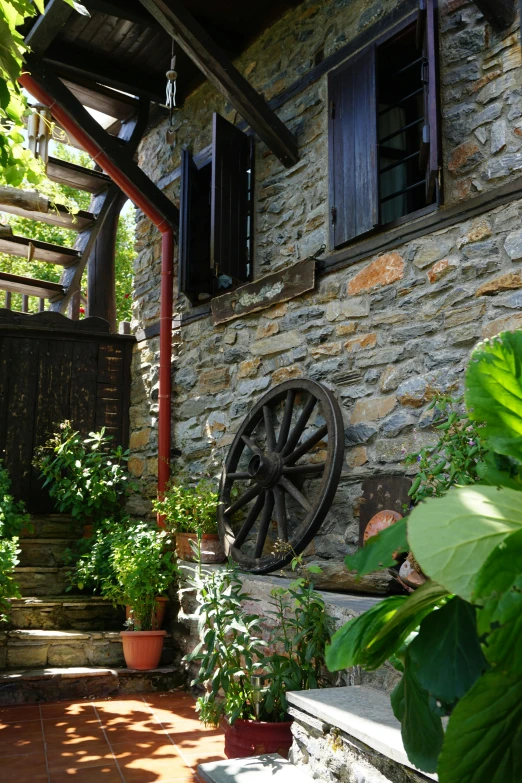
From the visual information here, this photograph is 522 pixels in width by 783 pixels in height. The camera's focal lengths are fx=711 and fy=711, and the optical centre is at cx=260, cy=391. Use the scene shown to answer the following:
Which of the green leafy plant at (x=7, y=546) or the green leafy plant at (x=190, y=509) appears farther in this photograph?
the green leafy plant at (x=190, y=509)

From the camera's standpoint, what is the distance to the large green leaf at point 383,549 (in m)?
0.62

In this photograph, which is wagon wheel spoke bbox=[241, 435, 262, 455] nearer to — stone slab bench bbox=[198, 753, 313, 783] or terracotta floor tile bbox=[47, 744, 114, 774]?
terracotta floor tile bbox=[47, 744, 114, 774]

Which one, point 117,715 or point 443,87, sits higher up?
point 443,87

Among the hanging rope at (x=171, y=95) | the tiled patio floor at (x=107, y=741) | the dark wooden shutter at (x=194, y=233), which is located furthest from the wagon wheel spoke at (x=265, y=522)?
the hanging rope at (x=171, y=95)

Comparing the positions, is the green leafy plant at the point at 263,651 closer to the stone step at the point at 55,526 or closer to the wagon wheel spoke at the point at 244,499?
the wagon wheel spoke at the point at 244,499

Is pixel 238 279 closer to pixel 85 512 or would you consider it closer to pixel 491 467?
pixel 85 512

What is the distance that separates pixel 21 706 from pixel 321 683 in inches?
78.9

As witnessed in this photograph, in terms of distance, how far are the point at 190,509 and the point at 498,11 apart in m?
3.40

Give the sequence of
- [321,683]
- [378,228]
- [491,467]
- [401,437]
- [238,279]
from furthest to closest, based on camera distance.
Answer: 1. [238,279]
2. [378,228]
3. [401,437]
4. [321,683]
5. [491,467]

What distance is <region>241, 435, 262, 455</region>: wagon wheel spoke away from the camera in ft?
14.4

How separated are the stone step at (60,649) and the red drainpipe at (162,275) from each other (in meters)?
1.18

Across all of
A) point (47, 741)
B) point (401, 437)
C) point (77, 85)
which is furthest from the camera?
point (77, 85)

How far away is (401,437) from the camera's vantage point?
3.62 m

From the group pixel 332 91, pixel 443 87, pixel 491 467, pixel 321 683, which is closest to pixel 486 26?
pixel 443 87
